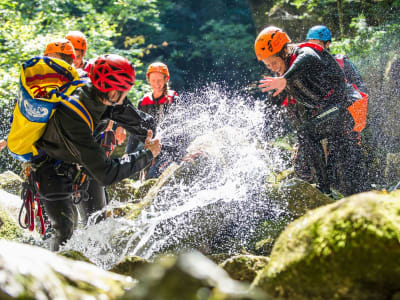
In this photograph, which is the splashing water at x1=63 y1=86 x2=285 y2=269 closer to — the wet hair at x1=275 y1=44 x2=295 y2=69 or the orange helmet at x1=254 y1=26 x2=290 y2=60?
the wet hair at x1=275 y1=44 x2=295 y2=69

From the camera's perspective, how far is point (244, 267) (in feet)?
9.96

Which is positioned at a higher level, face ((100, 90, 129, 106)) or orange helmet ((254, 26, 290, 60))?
orange helmet ((254, 26, 290, 60))

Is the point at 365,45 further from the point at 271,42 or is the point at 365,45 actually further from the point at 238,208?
the point at 238,208

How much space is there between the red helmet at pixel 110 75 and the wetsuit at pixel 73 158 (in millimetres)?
118

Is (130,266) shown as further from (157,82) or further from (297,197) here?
(157,82)

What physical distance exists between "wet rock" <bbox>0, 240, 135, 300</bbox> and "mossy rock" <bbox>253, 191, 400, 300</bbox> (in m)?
0.91

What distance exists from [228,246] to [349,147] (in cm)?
261

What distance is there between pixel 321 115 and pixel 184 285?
15.1 feet

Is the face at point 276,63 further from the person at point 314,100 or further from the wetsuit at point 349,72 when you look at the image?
the wetsuit at point 349,72

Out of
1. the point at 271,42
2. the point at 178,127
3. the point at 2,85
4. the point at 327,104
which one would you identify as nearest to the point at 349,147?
the point at 327,104

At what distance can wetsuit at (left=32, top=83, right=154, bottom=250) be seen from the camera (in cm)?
354

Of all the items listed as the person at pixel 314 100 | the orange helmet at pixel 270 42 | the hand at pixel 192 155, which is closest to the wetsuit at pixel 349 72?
the person at pixel 314 100

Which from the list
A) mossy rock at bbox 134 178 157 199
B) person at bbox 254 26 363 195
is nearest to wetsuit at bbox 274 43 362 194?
person at bbox 254 26 363 195

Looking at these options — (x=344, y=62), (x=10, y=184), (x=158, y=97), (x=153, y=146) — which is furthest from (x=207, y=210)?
(x=10, y=184)
